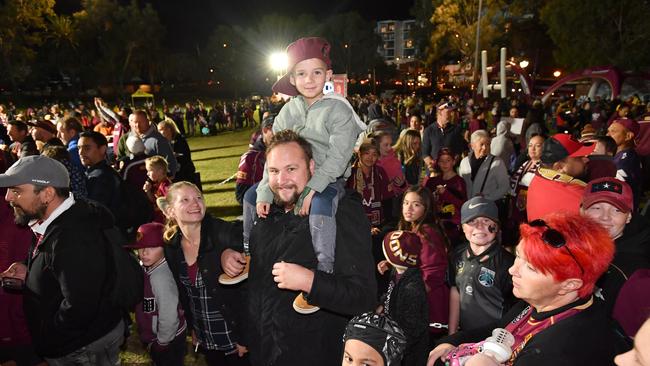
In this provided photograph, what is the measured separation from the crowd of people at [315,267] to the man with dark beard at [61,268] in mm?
11

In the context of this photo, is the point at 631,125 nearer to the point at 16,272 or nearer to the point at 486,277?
the point at 486,277

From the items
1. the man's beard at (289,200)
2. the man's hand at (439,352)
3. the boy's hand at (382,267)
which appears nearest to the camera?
the man's beard at (289,200)

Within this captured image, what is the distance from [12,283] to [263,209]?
1.93 meters

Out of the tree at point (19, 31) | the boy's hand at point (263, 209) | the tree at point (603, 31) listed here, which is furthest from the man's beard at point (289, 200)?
the tree at point (19, 31)

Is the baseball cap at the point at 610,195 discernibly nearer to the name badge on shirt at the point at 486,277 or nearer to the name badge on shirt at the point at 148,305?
the name badge on shirt at the point at 486,277

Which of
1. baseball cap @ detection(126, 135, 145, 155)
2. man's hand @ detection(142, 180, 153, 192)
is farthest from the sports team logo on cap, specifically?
baseball cap @ detection(126, 135, 145, 155)

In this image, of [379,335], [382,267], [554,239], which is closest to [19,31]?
[382,267]

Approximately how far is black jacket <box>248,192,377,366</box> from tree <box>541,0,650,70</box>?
129 feet

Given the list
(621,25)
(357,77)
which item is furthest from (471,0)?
(357,77)

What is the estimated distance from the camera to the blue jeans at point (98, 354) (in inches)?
109

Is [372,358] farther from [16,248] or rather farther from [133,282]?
[16,248]

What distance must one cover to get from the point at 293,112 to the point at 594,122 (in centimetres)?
1713

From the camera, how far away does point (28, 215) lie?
8.83 feet

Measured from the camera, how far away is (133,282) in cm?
283
